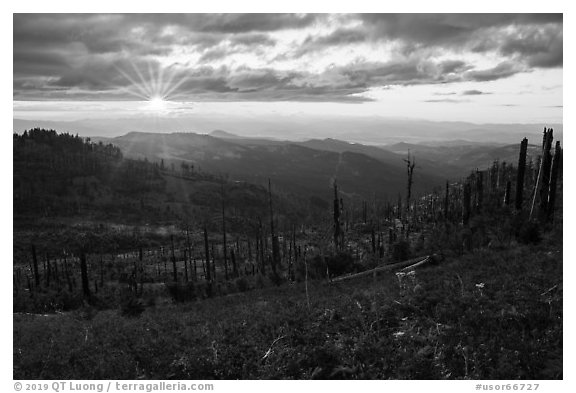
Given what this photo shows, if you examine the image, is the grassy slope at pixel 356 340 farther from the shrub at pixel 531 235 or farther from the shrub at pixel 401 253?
the shrub at pixel 401 253

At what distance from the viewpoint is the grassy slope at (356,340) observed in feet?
33.6

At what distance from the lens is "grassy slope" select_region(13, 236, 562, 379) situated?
10227 mm

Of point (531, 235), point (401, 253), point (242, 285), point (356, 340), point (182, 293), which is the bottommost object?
point (182, 293)

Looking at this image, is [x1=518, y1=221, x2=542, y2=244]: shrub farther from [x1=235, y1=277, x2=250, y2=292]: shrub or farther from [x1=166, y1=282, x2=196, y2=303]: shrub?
[x1=166, y1=282, x2=196, y2=303]: shrub

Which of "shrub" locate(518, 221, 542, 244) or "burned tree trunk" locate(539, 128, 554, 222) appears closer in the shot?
"shrub" locate(518, 221, 542, 244)

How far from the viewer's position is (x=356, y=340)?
37.8ft

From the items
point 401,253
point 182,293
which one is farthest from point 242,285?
point 401,253

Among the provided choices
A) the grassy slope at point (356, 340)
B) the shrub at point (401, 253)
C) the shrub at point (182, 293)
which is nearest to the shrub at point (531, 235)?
the grassy slope at point (356, 340)

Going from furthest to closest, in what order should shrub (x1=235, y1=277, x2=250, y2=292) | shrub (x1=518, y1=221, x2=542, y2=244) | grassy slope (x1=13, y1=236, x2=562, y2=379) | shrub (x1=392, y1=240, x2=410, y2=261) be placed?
shrub (x1=235, y1=277, x2=250, y2=292) < shrub (x1=392, y1=240, x2=410, y2=261) < shrub (x1=518, y1=221, x2=542, y2=244) < grassy slope (x1=13, y1=236, x2=562, y2=379)

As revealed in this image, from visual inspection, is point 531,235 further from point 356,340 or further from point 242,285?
point 242,285

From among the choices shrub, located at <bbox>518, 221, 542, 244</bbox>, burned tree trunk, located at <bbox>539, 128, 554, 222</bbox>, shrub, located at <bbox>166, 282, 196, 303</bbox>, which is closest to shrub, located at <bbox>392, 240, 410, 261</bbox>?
shrub, located at <bbox>518, 221, 542, 244</bbox>
